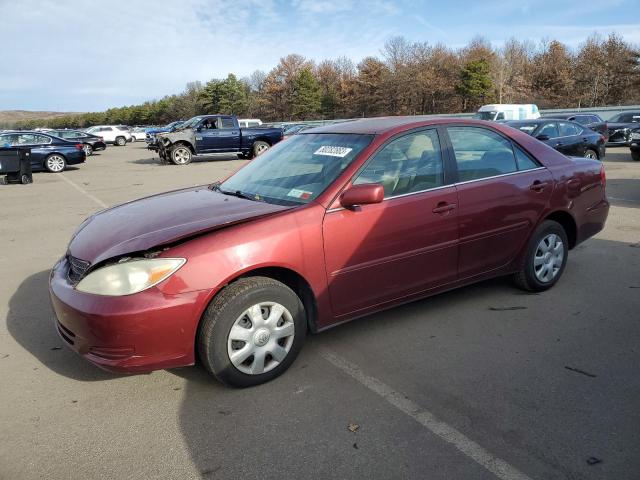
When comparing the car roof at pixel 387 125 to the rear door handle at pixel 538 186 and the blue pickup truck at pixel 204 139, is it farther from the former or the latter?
the blue pickup truck at pixel 204 139

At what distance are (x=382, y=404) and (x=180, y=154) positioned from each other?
66.9 ft

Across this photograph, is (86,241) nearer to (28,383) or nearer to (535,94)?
(28,383)

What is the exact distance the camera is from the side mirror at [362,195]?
10.7 feet

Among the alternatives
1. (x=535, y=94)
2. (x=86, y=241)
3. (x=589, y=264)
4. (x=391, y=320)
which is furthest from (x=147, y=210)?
(x=535, y=94)

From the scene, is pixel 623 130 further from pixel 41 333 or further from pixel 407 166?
pixel 41 333

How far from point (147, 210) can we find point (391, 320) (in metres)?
2.08

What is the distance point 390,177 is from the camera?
3.65 m

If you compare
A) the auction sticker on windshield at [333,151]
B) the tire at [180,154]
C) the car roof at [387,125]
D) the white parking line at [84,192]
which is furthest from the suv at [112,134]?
the auction sticker on windshield at [333,151]

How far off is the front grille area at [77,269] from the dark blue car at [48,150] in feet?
59.9

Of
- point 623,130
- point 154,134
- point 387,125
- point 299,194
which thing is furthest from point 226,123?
point 299,194

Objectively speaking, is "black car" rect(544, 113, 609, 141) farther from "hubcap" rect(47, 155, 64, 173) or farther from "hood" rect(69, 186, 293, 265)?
"hubcap" rect(47, 155, 64, 173)

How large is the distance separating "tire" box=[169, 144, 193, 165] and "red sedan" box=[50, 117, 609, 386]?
18.1 meters

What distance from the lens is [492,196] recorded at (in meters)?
4.05

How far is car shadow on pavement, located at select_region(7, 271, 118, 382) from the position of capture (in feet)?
11.1
